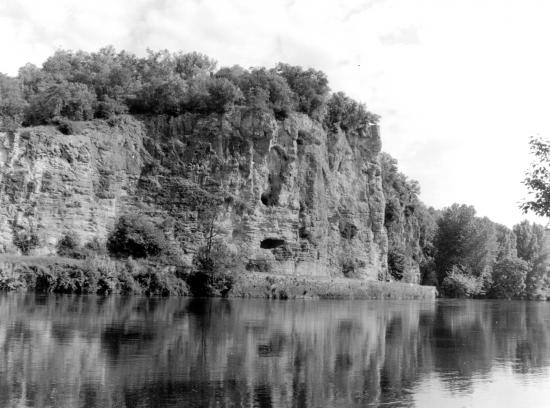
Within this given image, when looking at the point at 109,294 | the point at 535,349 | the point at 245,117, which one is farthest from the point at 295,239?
the point at 535,349

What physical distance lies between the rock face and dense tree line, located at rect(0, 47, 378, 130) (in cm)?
149

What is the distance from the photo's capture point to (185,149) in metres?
57.9

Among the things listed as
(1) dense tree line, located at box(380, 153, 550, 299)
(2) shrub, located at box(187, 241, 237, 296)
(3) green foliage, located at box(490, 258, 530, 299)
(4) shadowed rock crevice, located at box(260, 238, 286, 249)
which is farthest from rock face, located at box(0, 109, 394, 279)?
(3) green foliage, located at box(490, 258, 530, 299)

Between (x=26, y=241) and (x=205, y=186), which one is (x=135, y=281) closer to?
(x=26, y=241)

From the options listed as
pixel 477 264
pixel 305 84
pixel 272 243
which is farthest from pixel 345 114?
pixel 477 264

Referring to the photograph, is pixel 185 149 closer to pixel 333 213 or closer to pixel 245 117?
pixel 245 117

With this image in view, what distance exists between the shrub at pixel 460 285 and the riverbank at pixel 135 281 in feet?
121

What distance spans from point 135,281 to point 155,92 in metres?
22.3

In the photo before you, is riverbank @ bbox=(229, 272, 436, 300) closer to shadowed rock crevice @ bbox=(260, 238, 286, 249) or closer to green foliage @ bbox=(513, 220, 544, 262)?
shadowed rock crevice @ bbox=(260, 238, 286, 249)

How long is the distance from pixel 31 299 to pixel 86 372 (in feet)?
70.2

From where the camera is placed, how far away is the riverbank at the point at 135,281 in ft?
128

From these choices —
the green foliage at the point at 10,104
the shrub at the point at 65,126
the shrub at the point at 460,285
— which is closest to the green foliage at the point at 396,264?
the shrub at the point at 460,285

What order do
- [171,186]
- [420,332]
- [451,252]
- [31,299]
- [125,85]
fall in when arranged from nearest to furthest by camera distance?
[420,332], [31,299], [171,186], [125,85], [451,252]

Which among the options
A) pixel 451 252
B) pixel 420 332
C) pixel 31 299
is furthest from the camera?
pixel 451 252
